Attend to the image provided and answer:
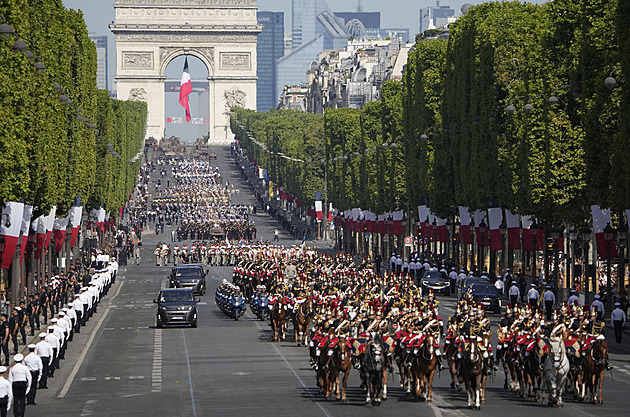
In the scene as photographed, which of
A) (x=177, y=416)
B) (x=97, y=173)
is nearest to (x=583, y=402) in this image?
(x=177, y=416)

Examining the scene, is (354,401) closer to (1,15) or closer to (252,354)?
(252,354)

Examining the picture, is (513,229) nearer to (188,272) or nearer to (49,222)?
(188,272)

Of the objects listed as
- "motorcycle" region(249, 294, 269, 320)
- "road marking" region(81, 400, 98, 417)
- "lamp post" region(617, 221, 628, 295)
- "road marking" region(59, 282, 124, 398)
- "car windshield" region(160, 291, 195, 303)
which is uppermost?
"lamp post" region(617, 221, 628, 295)

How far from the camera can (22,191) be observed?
1841 inches

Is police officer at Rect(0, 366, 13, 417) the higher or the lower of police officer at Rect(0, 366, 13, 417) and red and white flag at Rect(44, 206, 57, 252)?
the lower

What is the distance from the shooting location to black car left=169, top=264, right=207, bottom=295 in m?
76.0

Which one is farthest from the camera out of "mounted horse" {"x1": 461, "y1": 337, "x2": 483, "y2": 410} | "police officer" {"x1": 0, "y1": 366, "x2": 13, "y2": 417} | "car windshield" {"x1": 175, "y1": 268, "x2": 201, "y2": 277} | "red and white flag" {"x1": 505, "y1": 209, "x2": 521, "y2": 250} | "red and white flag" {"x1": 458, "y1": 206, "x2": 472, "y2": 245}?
"red and white flag" {"x1": 458, "y1": 206, "x2": 472, "y2": 245}

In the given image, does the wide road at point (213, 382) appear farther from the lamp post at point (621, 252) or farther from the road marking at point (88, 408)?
the lamp post at point (621, 252)

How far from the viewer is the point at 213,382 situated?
3856 centimetres

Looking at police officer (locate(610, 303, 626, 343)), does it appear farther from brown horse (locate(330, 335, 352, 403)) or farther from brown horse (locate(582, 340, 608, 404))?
brown horse (locate(330, 335, 352, 403))

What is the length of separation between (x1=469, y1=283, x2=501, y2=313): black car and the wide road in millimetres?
9510

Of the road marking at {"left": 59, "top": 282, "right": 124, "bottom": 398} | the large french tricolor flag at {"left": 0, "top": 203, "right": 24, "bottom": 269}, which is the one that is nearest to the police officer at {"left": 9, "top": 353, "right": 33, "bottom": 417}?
the road marking at {"left": 59, "top": 282, "right": 124, "bottom": 398}

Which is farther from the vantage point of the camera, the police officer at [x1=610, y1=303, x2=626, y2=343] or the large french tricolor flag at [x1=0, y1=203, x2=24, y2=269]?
the large french tricolor flag at [x1=0, y1=203, x2=24, y2=269]

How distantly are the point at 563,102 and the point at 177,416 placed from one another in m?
37.5
